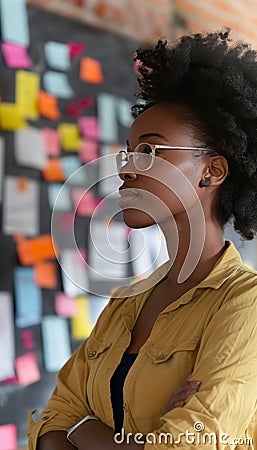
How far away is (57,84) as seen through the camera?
6.84 feet

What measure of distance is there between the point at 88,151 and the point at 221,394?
4.32ft

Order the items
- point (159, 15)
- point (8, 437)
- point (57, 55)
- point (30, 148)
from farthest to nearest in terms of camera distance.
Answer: point (159, 15) < point (57, 55) < point (30, 148) < point (8, 437)

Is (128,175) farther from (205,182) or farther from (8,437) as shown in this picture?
(8,437)

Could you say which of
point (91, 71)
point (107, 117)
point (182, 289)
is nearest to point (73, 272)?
point (107, 117)

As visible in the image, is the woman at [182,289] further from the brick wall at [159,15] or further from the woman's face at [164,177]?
the brick wall at [159,15]

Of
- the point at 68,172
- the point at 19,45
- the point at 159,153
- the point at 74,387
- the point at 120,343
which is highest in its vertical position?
the point at 19,45

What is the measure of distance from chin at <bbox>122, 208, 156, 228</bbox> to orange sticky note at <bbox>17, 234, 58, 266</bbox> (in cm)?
82

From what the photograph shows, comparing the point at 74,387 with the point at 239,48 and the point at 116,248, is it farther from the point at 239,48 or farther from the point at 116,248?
the point at 116,248

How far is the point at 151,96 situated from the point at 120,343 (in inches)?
19.3

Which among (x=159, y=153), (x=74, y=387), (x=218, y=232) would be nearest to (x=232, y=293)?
(x=218, y=232)

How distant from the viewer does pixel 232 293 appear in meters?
1.09

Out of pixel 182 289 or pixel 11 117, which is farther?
pixel 11 117

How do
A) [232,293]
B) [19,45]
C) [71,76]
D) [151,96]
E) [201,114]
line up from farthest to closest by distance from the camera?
[71,76] < [19,45] < [151,96] < [201,114] < [232,293]

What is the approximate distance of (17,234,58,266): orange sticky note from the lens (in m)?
1.94
